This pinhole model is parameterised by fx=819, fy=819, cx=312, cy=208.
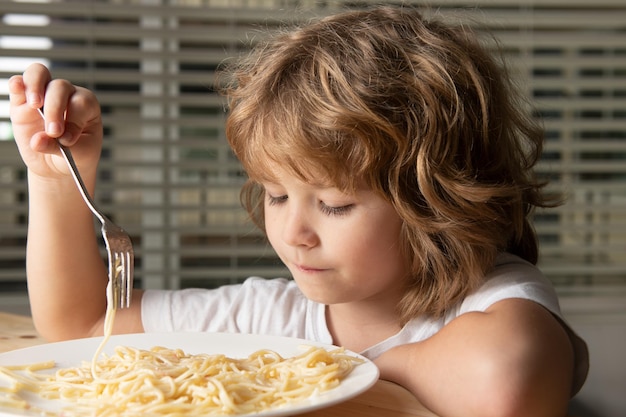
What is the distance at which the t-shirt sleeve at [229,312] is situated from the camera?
137 centimetres

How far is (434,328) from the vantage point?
1.22 m

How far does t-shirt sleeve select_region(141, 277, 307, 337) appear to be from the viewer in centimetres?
137

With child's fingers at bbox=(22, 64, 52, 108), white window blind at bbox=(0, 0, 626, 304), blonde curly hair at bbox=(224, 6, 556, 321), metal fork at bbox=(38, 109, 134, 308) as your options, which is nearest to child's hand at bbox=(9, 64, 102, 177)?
child's fingers at bbox=(22, 64, 52, 108)

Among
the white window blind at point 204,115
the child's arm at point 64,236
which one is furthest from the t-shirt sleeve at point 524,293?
the white window blind at point 204,115

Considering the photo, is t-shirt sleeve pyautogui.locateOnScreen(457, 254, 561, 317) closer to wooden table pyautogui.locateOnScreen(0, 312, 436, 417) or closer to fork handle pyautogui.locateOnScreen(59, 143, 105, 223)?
wooden table pyautogui.locateOnScreen(0, 312, 436, 417)

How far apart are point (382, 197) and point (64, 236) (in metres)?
0.52

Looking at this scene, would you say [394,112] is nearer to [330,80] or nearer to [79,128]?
[330,80]

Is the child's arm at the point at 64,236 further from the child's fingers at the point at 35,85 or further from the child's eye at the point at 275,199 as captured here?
the child's eye at the point at 275,199

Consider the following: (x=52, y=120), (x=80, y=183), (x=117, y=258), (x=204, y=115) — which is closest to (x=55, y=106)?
(x=52, y=120)

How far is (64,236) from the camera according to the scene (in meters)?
1.28

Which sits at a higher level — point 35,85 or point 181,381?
point 35,85

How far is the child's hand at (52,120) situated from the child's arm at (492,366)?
1.69 feet

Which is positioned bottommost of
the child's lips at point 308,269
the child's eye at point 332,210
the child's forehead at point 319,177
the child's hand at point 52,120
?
the child's lips at point 308,269

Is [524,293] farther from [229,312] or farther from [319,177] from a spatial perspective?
[229,312]
